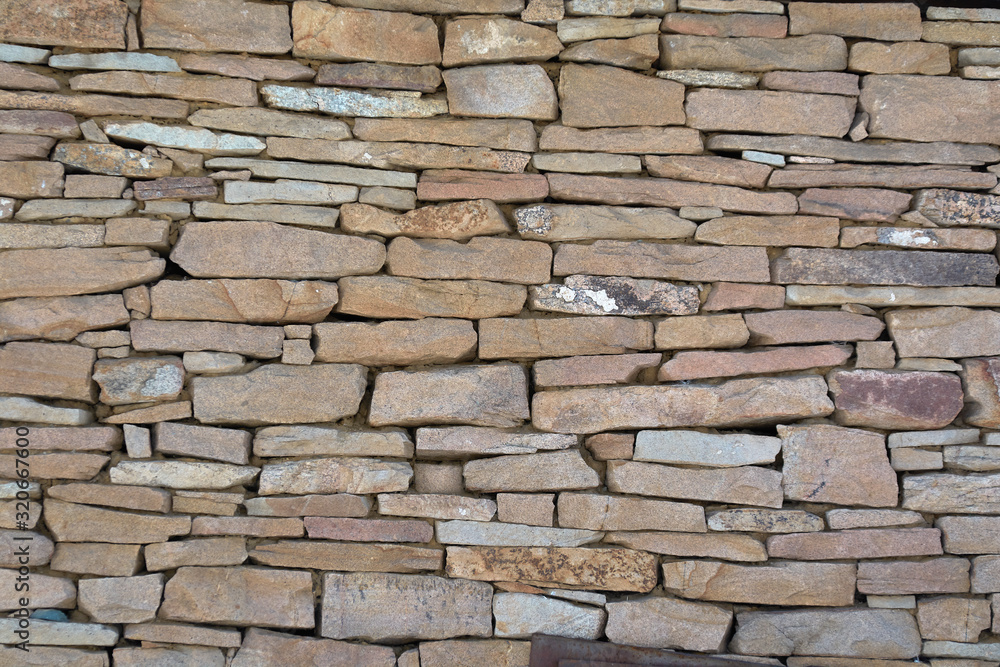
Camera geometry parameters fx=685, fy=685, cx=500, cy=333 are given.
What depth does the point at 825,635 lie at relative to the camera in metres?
2.50

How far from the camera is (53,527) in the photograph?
243cm

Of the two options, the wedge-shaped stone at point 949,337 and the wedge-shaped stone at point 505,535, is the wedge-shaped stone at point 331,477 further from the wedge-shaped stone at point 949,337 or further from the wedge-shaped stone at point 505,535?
the wedge-shaped stone at point 949,337

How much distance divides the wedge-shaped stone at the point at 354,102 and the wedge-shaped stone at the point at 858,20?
1.44 m

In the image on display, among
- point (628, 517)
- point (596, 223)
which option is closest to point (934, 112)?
point (596, 223)

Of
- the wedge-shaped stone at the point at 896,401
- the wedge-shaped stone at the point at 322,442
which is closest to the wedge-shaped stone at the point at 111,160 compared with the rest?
the wedge-shaped stone at the point at 322,442

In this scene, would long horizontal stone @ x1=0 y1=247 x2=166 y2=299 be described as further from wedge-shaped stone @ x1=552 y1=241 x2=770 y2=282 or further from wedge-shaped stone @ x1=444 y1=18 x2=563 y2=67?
wedge-shaped stone @ x1=552 y1=241 x2=770 y2=282

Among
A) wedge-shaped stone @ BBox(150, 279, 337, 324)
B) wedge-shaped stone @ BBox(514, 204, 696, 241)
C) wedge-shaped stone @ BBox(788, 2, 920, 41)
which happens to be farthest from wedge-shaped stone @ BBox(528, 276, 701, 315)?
wedge-shaped stone @ BBox(788, 2, 920, 41)

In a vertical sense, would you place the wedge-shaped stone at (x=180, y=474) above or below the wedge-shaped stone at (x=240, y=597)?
above

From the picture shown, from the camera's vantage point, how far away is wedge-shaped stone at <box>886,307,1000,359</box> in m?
2.61

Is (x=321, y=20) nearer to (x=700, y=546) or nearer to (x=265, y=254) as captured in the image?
(x=265, y=254)

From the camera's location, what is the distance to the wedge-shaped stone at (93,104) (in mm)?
2479

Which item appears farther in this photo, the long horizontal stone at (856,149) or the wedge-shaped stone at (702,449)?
the long horizontal stone at (856,149)

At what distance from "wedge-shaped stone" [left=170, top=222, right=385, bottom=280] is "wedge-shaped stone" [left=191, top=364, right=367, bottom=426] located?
1.18 feet

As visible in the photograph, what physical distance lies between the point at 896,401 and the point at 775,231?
0.78 m
